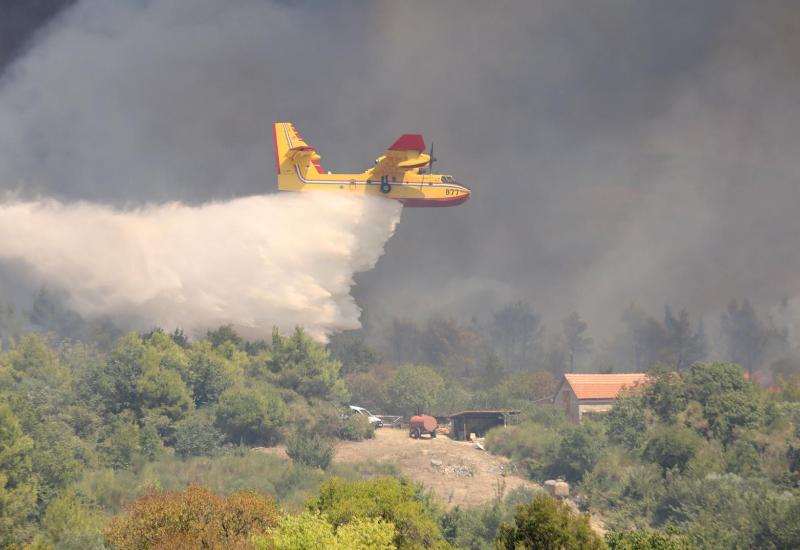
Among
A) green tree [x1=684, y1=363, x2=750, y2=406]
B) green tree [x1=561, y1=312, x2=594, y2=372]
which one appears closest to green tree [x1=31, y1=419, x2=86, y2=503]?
green tree [x1=684, y1=363, x2=750, y2=406]

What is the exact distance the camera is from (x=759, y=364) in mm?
160375

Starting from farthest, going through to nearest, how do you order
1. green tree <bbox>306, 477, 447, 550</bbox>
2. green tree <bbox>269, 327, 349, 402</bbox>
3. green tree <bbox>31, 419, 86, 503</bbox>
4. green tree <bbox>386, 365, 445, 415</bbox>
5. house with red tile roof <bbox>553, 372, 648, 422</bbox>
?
green tree <bbox>386, 365, 445, 415</bbox> → house with red tile roof <bbox>553, 372, 648, 422</bbox> → green tree <bbox>269, 327, 349, 402</bbox> → green tree <bbox>31, 419, 86, 503</bbox> → green tree <bbox>306, 477, 447, 550</bbox>

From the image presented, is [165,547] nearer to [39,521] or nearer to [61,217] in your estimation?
[39,521]

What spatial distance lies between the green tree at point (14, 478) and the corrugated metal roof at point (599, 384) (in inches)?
2021

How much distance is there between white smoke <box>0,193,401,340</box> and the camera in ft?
251

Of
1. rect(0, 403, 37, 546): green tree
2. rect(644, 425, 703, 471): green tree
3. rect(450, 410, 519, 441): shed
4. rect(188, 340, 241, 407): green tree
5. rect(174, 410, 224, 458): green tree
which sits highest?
rect(188, 340, 241, 407): green tree

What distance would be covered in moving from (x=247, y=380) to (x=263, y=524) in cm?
6262

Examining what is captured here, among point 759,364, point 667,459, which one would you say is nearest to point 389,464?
point 667,459

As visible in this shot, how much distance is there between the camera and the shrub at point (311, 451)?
7675 cm

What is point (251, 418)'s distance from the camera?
84.0m

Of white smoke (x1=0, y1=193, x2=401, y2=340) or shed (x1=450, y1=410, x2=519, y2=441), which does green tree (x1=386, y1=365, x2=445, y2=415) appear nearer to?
shed (x1=450, y1=410, x2=519, y2=441)

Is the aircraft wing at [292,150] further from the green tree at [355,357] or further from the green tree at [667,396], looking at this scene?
the green tree at [355,357]

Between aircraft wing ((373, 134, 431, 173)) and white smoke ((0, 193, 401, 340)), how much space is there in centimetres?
307

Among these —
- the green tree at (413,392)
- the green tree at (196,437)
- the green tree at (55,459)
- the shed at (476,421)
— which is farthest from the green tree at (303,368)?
the green tree at (55,459)
